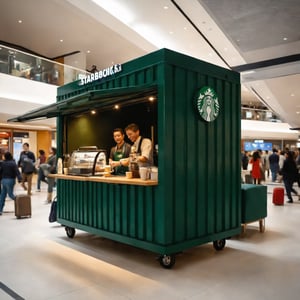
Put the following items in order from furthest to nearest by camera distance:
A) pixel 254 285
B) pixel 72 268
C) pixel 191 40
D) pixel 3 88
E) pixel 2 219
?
pixel 191 40 → pixel 3 88 → pixel 2 219 → pixel 72 268 → pixel 254 285

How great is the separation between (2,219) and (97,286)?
15.2 ft

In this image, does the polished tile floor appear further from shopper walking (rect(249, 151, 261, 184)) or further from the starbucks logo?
shopper walking (rect(249, 151, 261, 184))

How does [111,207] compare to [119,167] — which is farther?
[119,167]

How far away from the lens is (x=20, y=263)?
4.23 meters

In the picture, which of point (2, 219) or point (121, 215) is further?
point (2, 219)

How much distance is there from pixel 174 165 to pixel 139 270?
1323mm

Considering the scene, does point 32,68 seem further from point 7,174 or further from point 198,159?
point 198,159

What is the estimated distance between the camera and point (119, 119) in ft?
19.6

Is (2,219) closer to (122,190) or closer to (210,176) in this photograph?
(122,190)

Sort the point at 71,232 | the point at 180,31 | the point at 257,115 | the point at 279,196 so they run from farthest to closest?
1. the point at 257,115
2. the point at 180,31
3. the point at 279,196
4. the point at 71,232

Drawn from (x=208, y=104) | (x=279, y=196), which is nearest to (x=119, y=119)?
(x=208, y=104)

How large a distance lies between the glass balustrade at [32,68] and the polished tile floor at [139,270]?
25.3 feet

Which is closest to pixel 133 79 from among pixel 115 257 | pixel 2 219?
pixel 115 257

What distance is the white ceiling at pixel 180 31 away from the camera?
8.05 metres
